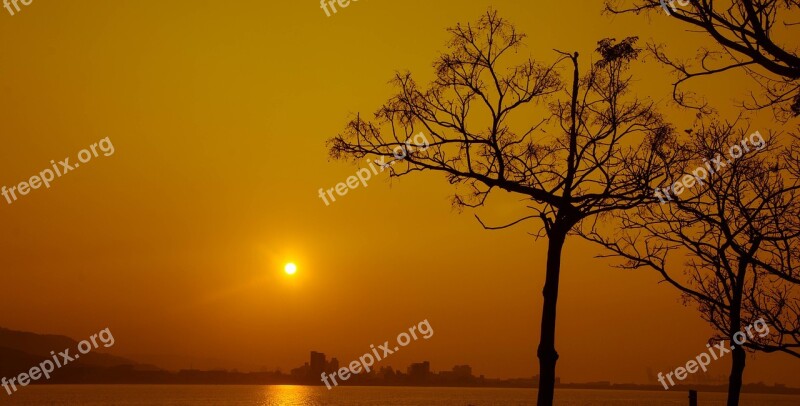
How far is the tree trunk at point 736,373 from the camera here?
21.6m

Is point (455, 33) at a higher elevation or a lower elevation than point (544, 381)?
higher

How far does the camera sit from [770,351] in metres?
18.8

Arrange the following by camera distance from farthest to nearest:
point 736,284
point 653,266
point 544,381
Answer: point 736,284 < point 653,266 < point 544,381

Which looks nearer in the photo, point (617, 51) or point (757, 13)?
point (757, 13)

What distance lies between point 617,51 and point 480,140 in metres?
3.11

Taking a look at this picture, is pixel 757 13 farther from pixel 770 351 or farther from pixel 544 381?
pixel 770 351

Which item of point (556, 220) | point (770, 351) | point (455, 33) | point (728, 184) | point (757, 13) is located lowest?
point (770, 351)

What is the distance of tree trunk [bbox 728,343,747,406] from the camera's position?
851 inches

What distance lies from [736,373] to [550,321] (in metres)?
8.96

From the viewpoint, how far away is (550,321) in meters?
15.3

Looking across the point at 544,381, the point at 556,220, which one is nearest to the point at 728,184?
the point at 556,220

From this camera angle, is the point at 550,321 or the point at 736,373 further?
the point at 736,373

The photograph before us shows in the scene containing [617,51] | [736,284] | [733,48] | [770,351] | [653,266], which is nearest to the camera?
[733,48]

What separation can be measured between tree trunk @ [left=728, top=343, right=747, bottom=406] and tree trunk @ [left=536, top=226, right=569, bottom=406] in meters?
8.36
